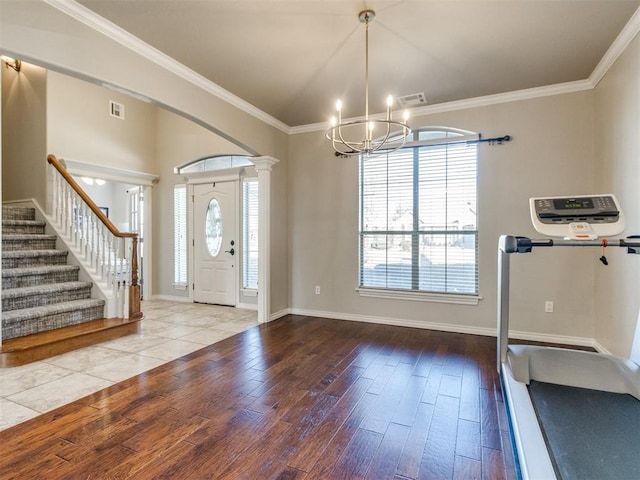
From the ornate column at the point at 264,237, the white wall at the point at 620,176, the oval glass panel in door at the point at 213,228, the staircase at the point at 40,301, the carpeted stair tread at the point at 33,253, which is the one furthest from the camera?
the oval glass panel in door at the point at 213,228

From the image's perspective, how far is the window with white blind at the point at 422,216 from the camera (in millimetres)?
4035

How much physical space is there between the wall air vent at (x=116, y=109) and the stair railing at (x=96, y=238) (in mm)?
1527

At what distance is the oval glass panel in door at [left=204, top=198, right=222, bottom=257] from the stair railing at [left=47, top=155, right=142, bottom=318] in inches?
62.4

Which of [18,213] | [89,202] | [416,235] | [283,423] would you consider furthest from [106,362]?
[416,235]

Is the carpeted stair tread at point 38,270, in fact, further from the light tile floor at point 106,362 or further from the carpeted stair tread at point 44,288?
the light tile floor at point 106,362

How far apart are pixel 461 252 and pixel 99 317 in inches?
172

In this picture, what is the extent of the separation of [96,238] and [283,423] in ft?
11.6

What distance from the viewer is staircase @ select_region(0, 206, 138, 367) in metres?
3.22

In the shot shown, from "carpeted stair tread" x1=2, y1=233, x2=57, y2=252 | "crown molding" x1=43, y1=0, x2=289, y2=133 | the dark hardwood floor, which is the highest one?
"crown molding" x1=43, y1=0, x2=289, y2=133

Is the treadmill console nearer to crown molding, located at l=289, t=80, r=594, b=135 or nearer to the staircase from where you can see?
crown molding, located at l=289, t=80, r=594, b=135

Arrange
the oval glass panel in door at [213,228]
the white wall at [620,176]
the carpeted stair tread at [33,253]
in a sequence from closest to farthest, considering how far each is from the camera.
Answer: the white wall at [620,176] → the carpeted stair tread at [33,253] → the oval glass panel in door at [213,228]

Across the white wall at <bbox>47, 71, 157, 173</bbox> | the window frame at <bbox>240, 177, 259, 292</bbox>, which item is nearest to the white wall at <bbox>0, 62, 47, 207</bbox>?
the white wall at <bbox>47, 71, 157, 173</bbox>

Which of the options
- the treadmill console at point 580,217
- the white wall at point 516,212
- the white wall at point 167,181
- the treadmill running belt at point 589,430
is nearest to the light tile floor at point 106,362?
the white wall at point 167,181

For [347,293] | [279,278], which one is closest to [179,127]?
[279,278]
